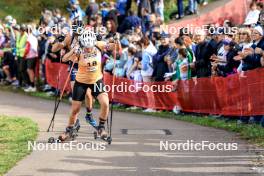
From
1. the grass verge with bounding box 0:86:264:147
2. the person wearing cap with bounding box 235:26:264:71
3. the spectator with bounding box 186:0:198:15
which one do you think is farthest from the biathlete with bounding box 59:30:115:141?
the spectator with bounding box 186:0:198:15

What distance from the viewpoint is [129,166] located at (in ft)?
37.1

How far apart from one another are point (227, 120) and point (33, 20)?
1961 centimetres

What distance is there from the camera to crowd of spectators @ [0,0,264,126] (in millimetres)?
16688

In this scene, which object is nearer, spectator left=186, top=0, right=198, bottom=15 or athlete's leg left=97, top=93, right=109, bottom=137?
athlete's leg left=97, top=93, right=109, bottom=137

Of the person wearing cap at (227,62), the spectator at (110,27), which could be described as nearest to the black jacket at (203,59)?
the person wearing cap at (227,62)

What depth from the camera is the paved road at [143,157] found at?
10.8 metres

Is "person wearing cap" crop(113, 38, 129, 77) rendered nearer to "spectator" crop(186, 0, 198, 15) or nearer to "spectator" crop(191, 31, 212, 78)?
"spectator" crop(191, 31, 212, 78)

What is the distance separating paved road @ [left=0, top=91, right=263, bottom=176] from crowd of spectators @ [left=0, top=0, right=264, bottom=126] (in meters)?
1.92

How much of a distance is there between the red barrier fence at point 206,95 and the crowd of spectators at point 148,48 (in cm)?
22

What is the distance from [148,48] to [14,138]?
23.8 feet

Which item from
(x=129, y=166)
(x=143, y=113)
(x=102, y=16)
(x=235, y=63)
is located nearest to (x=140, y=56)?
(x=143, y=113)

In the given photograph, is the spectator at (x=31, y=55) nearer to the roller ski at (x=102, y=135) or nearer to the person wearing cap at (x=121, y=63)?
the person wearing cap at (x=121, y=63)

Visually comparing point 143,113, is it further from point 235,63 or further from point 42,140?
point 42,140

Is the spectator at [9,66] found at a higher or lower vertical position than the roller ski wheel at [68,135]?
higher
